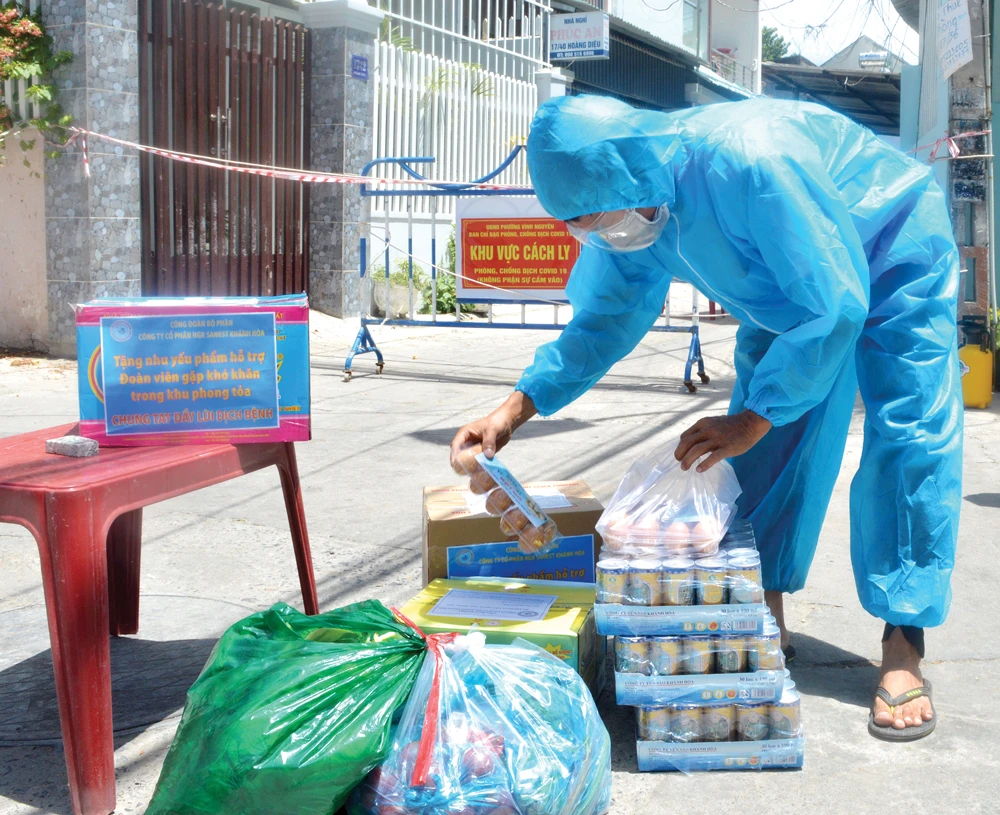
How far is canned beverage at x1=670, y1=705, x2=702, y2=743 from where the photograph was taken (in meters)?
2.41

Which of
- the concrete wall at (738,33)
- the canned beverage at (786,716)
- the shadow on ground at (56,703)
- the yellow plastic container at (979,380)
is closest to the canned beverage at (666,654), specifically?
the canned beverage at (786,716)

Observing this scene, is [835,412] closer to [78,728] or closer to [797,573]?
[797,573]

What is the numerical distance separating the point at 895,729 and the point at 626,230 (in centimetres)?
133

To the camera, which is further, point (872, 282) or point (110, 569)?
point (110, 569)

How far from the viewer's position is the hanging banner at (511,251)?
777cm

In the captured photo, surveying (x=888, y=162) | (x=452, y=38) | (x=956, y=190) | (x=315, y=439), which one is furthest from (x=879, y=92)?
(x=888, y=162)

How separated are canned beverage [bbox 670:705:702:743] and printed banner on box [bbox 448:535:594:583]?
60cm

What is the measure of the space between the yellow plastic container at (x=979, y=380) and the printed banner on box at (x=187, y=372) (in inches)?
225

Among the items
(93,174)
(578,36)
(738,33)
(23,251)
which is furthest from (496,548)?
(738,33)

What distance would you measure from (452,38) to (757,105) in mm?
13339

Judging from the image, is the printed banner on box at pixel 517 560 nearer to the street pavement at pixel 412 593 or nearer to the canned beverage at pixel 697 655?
the street pavement at pixel 412 593

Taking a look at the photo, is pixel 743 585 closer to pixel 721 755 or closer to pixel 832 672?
pixel 721 755

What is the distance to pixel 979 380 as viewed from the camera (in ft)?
23.1

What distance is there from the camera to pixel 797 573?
3.00 metres
